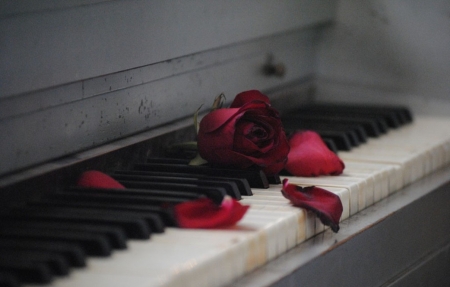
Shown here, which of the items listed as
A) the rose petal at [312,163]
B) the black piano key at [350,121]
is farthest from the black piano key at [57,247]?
the black piano key at [350,121]

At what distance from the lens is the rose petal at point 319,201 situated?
1526mm

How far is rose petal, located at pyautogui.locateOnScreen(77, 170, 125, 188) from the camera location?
1.55 m

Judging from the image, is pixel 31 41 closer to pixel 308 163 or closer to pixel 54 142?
pixel 54 142

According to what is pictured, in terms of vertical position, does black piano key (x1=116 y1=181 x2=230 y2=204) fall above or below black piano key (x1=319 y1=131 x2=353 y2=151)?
above

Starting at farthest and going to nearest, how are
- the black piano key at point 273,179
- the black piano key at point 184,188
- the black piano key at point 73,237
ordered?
1. the black piano key at point 273,179
2. the black piano key at point 184,188
3. the black piano key at point 73,237

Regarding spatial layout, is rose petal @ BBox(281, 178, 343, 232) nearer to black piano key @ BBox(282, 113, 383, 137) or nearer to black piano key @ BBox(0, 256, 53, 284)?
black piano key @ BBox(0, 256, 53, 284)

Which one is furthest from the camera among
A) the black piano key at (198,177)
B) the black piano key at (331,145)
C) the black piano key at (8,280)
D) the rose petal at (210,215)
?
the black piano key at (331,145)

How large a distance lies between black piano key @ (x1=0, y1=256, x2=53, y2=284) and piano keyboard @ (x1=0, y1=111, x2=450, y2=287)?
0.02 m

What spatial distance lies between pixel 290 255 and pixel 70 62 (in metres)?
0.54

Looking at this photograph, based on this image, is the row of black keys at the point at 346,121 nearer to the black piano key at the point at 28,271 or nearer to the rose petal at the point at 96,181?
the rose petal at the point at 96,181

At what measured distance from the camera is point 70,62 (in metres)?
1.59

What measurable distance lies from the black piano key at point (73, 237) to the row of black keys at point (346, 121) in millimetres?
917

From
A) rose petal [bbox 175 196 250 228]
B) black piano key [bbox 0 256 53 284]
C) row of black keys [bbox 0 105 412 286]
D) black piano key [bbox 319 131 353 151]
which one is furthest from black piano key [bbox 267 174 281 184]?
black piano key [bbox 0 256 53 284]

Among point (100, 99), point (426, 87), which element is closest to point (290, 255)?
point (100, 99)
